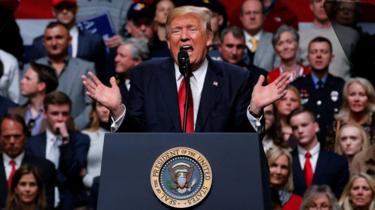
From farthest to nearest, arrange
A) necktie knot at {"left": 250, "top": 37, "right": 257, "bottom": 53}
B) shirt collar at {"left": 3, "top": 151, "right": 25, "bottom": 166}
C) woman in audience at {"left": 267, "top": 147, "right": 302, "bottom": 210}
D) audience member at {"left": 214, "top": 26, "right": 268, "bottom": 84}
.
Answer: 1. necktie knot at {"left": 250, "top": 37, "right": 257, "bottom": 53}
2. audience member at {"left": 214, "top": 26, "right": 268, "bottom": 84}
3. shirt collar at {"left": 3, "top": 151, "right": 25, "bottom": 166}
4. woman in audience at {"left": 267, "top": 147, "right": 302, "bottom": 210}

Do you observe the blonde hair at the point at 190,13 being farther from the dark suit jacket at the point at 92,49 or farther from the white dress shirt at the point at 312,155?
the dark suit jacket at the point at 92,49

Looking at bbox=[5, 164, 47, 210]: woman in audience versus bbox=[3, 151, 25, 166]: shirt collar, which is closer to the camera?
bbox=[5, 164, 47, 210]: woman in audience

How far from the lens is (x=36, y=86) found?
39.7 feet

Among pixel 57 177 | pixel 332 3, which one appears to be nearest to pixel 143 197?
pixel 332 3

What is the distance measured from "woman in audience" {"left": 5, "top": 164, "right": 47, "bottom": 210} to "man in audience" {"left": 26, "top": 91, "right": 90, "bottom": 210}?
0.44m

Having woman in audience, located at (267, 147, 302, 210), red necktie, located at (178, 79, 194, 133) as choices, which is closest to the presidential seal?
red necktie, located at (178, 79, 194, 133)

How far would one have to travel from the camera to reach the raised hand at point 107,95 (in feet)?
21.5

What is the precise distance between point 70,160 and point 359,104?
269 cm

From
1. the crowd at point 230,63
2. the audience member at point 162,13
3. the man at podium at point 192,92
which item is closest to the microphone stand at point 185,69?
the man at podium at point 192,92

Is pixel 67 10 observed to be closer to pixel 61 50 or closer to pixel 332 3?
pixel 61 50

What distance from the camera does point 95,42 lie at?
12742mm

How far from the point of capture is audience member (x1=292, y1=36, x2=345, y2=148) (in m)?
11.8

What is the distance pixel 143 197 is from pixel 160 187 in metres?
0.10

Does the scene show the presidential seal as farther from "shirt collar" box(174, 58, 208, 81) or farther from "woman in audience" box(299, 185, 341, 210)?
"woman in audience" box(299, 185, 341, 210)
